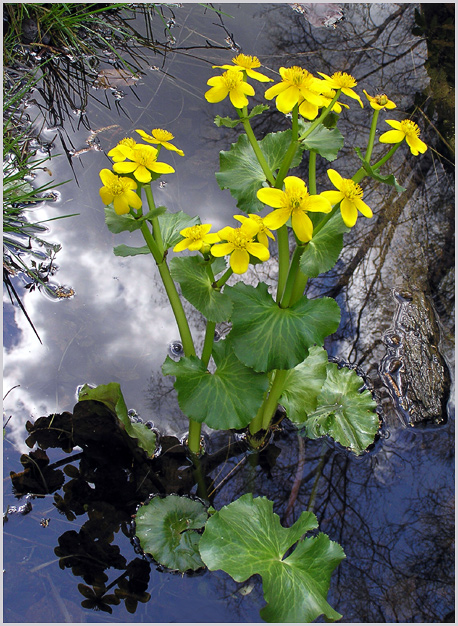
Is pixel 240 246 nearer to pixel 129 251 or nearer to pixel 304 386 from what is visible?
A: pixel 129 251

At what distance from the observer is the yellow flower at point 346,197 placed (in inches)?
44.8

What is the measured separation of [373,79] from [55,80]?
1.57 meters

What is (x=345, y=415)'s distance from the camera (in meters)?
1.64

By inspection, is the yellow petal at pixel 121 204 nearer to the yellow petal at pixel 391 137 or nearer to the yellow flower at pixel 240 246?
the yellow flower at pixel 240 246

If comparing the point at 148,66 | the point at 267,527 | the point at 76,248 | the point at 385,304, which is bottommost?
the point at 267,527

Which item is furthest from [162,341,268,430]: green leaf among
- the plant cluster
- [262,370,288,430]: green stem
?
[262,370,288,430]: green stem

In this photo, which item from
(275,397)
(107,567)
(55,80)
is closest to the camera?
(107,567)

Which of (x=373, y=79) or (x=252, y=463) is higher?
(x=373, y=79)

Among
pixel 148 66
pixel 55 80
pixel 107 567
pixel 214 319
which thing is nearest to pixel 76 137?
pixel 55 80

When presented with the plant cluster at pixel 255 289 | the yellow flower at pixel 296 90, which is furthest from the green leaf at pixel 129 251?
the yellow flower at pixel 296 90

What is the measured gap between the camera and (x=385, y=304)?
197cm

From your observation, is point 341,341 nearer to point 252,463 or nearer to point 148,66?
point 252,463

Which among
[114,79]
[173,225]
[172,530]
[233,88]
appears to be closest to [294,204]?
[233,88]

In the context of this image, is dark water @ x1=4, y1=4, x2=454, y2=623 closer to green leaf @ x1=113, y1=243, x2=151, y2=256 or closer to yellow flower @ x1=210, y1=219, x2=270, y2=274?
green leaf @ x1=113, y1=243, x2=151, y2=256
